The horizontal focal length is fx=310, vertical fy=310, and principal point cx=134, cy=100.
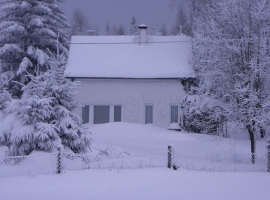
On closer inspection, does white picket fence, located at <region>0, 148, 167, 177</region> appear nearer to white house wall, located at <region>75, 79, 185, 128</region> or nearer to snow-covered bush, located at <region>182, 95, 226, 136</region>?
snow-covered bush, located at <region>182, 95, 226, 136</region>

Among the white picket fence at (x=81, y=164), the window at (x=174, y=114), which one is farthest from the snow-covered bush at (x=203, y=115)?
the white picket fence at (x=81, y=164)

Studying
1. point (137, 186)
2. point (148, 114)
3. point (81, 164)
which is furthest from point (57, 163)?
point (148, 114)

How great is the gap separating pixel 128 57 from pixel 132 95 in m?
3.08

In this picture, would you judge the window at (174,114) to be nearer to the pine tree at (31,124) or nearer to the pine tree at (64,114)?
the pine tree at (64,114)

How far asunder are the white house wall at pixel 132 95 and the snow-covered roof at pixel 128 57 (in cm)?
53

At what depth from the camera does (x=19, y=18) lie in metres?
23.9

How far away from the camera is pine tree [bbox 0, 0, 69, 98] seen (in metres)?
23.0

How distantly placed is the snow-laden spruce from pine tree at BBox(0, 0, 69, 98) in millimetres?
13867

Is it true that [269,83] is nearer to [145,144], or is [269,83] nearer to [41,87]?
[145,144]

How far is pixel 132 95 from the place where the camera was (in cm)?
2064

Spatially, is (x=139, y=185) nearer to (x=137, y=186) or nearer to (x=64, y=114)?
(x=137, y=186)

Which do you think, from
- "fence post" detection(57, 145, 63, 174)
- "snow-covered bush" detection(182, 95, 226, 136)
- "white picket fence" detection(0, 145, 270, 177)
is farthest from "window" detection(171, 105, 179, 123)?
"fence post" detection(57, 145, 63, 174)

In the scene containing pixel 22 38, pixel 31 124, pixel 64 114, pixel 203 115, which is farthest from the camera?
pixel 22 38

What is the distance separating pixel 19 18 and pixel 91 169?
19.1 meters
